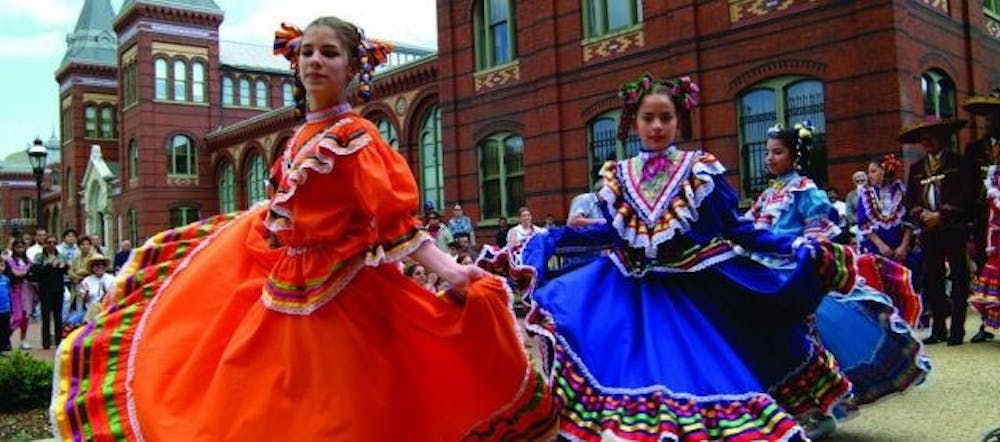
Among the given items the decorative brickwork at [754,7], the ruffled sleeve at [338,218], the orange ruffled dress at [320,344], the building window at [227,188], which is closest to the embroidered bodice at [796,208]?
the orange ruffled dress at [320,344]

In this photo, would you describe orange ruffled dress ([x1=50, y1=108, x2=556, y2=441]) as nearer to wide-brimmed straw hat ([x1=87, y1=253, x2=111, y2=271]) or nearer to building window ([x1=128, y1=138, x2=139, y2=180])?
wide-brimmed straw hat ([x1=87, y1=253, x2=111, y2=271])

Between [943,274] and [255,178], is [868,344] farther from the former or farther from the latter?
[255,178]

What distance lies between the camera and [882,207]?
9977 millimetres

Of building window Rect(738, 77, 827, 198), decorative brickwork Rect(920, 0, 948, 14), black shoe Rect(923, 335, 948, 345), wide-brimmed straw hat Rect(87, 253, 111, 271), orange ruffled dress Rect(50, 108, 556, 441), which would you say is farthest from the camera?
decorative brickwork Rect(920, 0, 948, 14)

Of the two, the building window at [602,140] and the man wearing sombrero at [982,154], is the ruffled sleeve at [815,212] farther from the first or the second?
the building window at [602,140]

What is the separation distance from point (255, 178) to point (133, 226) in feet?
28.8

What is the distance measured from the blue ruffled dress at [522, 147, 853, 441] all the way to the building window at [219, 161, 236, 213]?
1446 inches

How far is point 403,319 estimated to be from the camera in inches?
130

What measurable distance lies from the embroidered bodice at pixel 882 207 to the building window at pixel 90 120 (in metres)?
47.1

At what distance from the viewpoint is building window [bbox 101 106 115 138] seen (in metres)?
48.8

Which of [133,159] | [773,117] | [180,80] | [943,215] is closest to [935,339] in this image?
[943,215]

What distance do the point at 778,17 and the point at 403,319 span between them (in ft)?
44.1

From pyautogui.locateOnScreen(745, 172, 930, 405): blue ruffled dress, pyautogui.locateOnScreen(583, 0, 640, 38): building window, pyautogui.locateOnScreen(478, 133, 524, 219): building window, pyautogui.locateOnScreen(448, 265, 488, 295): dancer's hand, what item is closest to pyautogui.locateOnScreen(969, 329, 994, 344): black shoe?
pyautogui.locateOnScreen(745, 172, 930, 405): blue ruffled dress

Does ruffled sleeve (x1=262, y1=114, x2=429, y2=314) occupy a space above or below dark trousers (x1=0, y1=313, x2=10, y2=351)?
above
